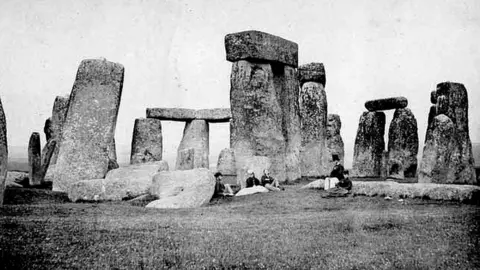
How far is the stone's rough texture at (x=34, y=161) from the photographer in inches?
650

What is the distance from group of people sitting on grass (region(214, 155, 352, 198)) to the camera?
13759 millimetres

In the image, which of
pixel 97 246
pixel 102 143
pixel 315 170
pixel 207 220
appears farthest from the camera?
pixel 315 170

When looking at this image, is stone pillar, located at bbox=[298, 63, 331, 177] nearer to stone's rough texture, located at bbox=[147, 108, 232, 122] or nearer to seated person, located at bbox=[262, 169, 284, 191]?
stone's rough texture, located at bbox=[147, 108, 232, 122]

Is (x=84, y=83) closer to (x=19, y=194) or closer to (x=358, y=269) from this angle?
(x=19, y=194)

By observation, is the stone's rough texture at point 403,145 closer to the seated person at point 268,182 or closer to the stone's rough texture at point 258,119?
the stone's rough texture at point 258,119

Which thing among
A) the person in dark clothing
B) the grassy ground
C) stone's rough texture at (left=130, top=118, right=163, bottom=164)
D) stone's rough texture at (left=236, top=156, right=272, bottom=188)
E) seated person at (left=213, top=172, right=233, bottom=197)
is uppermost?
stone's rough texture at (left=130, top=118, right=163, bottom=164)

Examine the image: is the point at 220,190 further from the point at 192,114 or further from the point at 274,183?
the point at 192,114

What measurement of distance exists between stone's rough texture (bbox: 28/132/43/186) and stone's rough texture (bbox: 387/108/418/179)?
14.2 metres

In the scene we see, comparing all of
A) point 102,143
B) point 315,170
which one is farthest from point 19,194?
Result: point 315,170

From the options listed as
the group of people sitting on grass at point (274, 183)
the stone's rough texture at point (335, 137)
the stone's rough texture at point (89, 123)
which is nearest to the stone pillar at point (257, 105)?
the group of people sitting on grass at point (274, 183)

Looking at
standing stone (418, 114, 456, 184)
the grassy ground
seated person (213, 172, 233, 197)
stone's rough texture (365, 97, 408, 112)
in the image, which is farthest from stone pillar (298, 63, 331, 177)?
the grassy ground

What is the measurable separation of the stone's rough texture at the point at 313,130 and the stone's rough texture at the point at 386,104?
2709 millimetres

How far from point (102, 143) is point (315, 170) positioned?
10025mm

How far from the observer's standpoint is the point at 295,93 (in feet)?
66.4
